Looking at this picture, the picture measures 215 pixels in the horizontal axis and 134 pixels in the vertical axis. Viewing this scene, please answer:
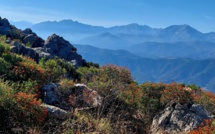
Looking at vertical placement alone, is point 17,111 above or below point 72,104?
above

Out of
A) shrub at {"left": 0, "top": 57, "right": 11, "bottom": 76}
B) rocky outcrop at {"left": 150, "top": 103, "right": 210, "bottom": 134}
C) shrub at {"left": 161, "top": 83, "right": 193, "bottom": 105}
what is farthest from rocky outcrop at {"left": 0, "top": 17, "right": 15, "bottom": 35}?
rocky outcrop at {"left": 150, "top": 103, "right": 210, "bottom": 134}

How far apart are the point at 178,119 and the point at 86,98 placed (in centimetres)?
336

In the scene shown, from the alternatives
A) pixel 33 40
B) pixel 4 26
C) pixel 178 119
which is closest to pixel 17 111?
pixel 178 119

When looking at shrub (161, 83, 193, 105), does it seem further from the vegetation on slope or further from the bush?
the bush

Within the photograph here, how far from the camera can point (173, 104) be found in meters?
11.6

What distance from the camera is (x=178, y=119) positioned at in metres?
10.8

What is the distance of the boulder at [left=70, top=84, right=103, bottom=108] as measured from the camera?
11.0m

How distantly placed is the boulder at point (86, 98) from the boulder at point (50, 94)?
591mm

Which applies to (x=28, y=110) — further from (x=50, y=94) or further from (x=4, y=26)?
(x=4, y=26)

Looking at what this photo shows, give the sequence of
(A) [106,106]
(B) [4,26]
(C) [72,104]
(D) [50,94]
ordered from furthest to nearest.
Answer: (B) [4,26] → (A) [106,106] → (D) [50,94] → (C) [72,104]

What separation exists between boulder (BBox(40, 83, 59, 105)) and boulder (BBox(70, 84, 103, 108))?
591 mm

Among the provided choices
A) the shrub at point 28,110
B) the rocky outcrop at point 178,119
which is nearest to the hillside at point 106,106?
the rocky outcrop at point 178,119

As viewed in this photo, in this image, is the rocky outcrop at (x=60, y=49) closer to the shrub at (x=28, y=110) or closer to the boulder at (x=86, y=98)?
the boulder at (x=86, y=98)

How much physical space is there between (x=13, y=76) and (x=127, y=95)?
4.55 meters
